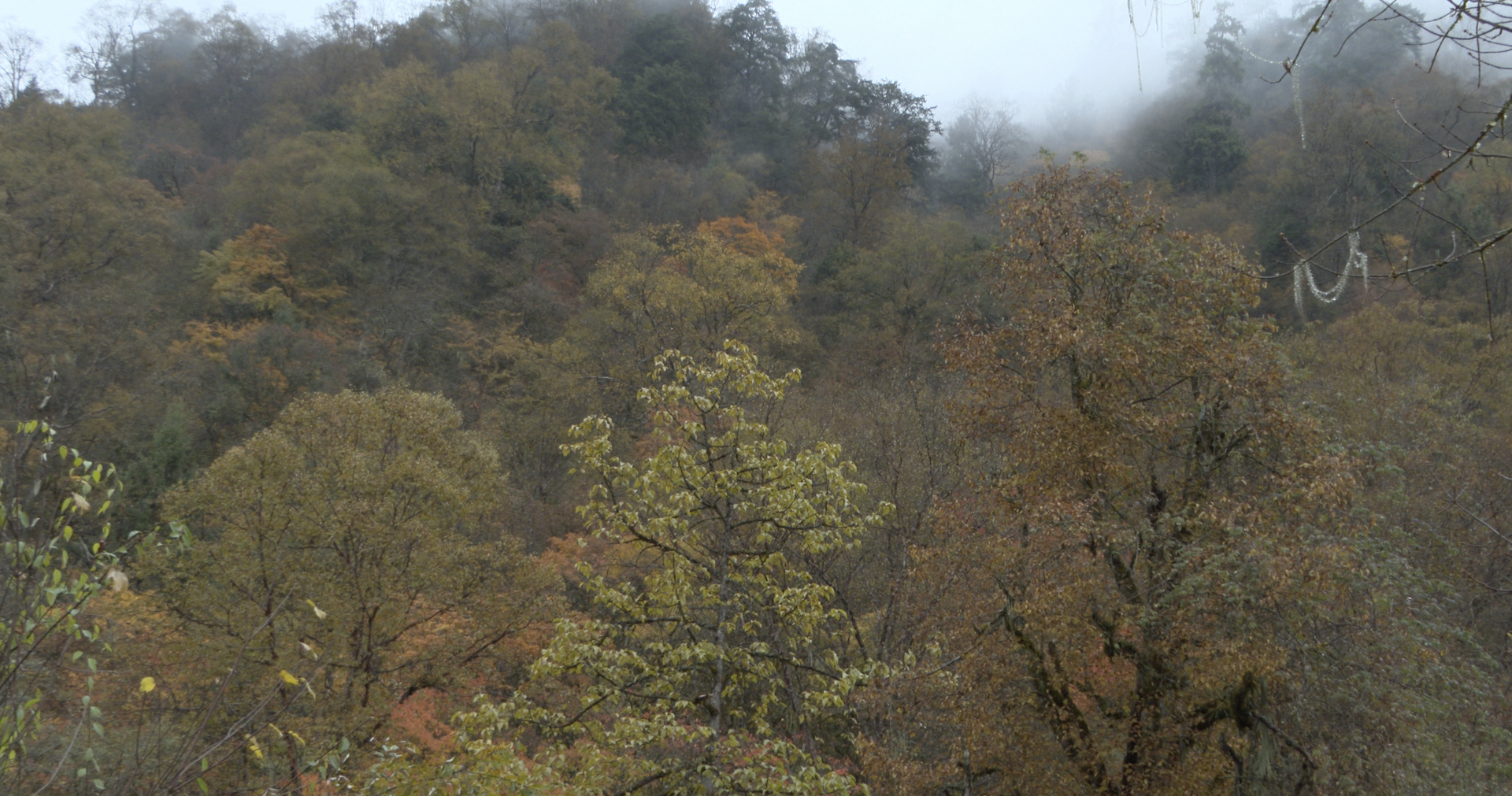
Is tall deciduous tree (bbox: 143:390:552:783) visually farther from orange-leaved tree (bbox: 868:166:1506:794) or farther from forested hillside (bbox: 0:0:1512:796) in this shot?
orange-leaved tree (bbox: 868:166:1506:794)

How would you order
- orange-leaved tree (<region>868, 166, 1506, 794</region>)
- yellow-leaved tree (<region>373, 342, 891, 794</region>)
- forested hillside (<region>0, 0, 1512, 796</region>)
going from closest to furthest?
yellow-leaved tree (<region>373, 342, 891, 794</region>) → forested hillside (<region>0, 0, 1512, 796</region>) → orange-leaved tree (<region>868, 166, 1506, 794</region>)

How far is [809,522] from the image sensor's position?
868 centimetres

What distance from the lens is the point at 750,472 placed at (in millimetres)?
8609

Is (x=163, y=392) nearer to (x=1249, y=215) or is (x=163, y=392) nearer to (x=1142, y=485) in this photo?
(x=1142, y=485)

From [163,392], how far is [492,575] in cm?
1533

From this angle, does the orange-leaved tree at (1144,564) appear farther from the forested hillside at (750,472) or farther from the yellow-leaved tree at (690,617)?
the yellow-leaved tree at (690,617)

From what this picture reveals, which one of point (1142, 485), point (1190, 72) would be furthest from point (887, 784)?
point (1190, 72)

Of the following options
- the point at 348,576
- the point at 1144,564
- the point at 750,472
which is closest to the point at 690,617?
the point at 750,472

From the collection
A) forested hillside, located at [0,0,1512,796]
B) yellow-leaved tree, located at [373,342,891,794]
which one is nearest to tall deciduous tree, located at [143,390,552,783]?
forested hillside, located at [0,0,1512,796]

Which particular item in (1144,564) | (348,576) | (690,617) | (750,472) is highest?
(750,472)

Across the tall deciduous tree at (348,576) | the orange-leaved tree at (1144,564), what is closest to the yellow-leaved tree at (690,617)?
the orange-leaved tree at (1144,564)

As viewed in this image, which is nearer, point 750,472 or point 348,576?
point 750,472

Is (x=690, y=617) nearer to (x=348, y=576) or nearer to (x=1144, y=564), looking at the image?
(x=1144, y=564)

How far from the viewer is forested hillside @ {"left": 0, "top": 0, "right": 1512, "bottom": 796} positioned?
311 inches
